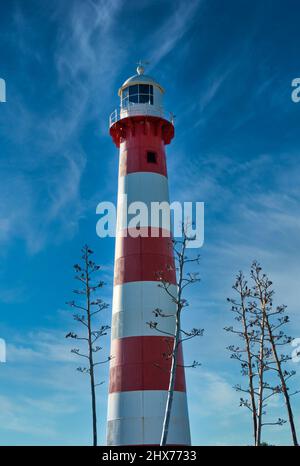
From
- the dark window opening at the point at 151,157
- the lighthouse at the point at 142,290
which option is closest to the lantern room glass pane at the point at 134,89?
the lighthouse at the point at 142,290

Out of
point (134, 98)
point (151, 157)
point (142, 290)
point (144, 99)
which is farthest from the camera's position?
point (134, 98)

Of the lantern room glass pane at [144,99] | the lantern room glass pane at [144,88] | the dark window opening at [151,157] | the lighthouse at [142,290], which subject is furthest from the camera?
the lantern room glass pane at [144,88]

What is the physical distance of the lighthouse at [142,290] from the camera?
3250 centimetres

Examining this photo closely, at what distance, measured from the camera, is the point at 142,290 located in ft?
114

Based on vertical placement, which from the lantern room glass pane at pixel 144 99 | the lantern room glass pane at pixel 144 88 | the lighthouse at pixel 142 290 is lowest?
the lighthouse at pixel 142 290

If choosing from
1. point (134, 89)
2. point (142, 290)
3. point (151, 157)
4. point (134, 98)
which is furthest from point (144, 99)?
point (142, 290)

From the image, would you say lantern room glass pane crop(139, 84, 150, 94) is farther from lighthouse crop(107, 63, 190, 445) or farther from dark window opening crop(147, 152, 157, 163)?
dark window opening crop(147, 152, 157, 163)

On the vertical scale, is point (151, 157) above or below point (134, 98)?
below

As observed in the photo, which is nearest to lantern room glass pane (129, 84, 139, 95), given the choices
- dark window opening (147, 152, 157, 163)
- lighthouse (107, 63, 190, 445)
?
lighthouse (107, 63, 190, 445)

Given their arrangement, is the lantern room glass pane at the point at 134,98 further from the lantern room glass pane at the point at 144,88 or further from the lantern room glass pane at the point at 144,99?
the lantern room glass pane at the point at 144,88

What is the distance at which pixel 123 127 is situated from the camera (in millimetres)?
40219

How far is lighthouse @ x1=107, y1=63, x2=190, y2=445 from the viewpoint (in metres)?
32.5

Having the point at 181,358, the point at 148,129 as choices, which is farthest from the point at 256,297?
the point at 148,129

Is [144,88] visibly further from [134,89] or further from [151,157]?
[151,157]
